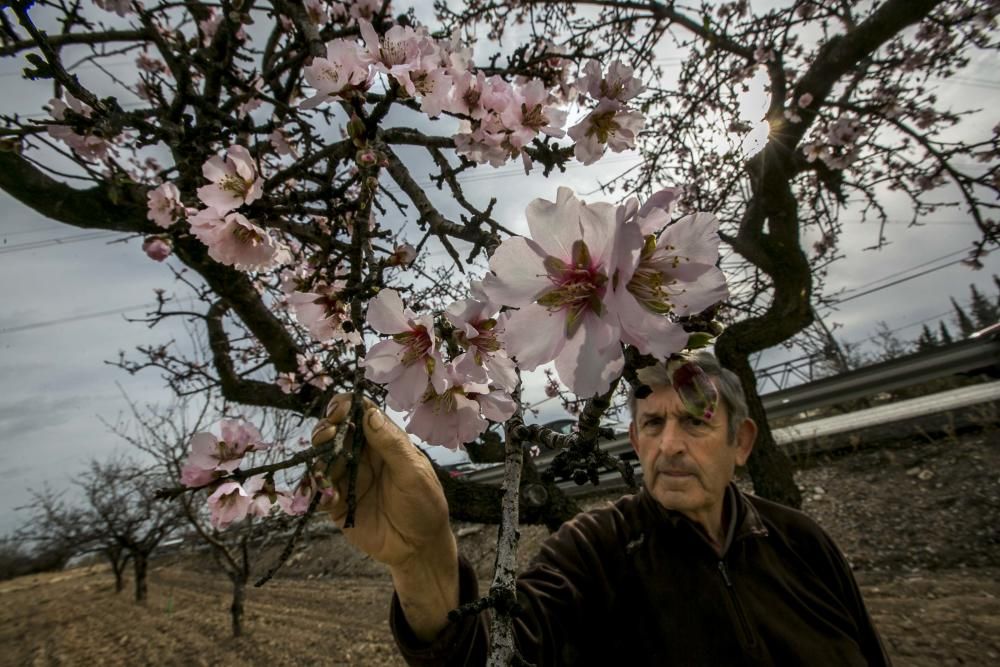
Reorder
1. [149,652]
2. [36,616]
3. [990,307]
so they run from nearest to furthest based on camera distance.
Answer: [149,652] < [36,616] < [990,307]

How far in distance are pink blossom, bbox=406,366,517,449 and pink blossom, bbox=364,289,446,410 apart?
0.21ft

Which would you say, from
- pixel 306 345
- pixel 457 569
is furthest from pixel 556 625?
pixel 306 345

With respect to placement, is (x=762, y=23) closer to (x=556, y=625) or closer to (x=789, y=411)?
(x=556, y=625)

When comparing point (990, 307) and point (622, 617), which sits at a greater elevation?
point (990, 307)

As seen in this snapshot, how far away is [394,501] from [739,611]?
1.29m

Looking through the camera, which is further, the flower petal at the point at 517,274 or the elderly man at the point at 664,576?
the elderly man at the point at 664,576

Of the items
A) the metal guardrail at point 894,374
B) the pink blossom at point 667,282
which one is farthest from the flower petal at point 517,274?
the metal guardrail at point 894,374

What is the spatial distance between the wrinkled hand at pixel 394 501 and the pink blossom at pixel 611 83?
125cm

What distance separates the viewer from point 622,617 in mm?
1769

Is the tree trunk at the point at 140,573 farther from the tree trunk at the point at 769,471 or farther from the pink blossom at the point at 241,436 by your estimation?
the pink blossom at the point at 241,436

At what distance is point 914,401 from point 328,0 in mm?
9529

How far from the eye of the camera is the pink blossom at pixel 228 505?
109cm

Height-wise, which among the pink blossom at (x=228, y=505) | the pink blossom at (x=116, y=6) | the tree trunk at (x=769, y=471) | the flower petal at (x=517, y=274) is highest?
the pink blossom at (x=116, y=6)

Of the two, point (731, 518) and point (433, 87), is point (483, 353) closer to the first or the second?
point (433, 87)
